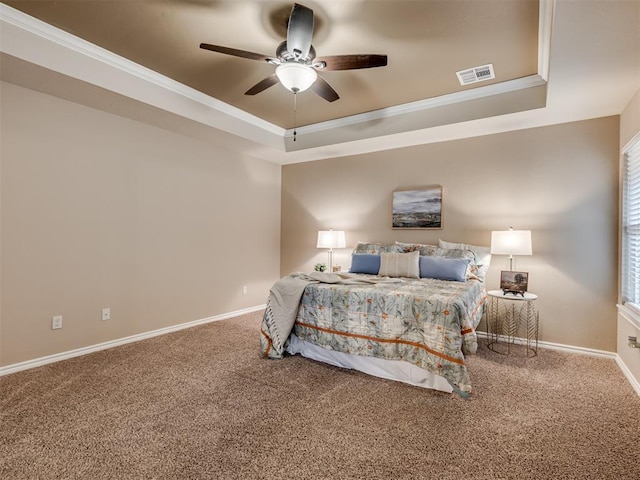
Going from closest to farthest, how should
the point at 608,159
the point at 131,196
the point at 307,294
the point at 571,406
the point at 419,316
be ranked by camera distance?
the point at 571,406 → the point at 419,316 → the point at 307,294 → the point at 608,159 → the point at 131,196

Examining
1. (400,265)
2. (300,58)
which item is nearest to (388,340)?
(400,265)

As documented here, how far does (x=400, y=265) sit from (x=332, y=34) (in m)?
2.35

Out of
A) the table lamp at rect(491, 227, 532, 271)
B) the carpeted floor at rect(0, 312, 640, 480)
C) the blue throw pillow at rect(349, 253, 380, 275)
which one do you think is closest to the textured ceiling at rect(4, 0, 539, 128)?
the table lamp at rect(491, 227, 532, 271)

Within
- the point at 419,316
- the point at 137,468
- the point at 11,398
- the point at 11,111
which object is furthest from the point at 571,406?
the point at 11,111

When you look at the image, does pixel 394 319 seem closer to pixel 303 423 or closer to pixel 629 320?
pixel 303 423

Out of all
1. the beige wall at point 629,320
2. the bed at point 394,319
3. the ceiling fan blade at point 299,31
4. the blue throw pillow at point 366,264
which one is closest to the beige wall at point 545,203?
Result: the beige wall at point 629,320

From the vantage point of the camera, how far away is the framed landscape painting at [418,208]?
14.1 ft

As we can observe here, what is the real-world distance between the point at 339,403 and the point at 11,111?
3539mm

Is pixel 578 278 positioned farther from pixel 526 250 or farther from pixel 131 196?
pixel 131 196

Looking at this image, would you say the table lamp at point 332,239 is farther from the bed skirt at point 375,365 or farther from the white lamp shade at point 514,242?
the white lamp shade at point 514,242

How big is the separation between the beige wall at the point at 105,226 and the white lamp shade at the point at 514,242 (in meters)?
3.40

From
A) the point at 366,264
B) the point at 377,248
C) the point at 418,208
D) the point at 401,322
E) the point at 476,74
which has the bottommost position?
the point at 401,322

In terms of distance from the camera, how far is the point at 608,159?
3.32m

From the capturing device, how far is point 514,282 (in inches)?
136
